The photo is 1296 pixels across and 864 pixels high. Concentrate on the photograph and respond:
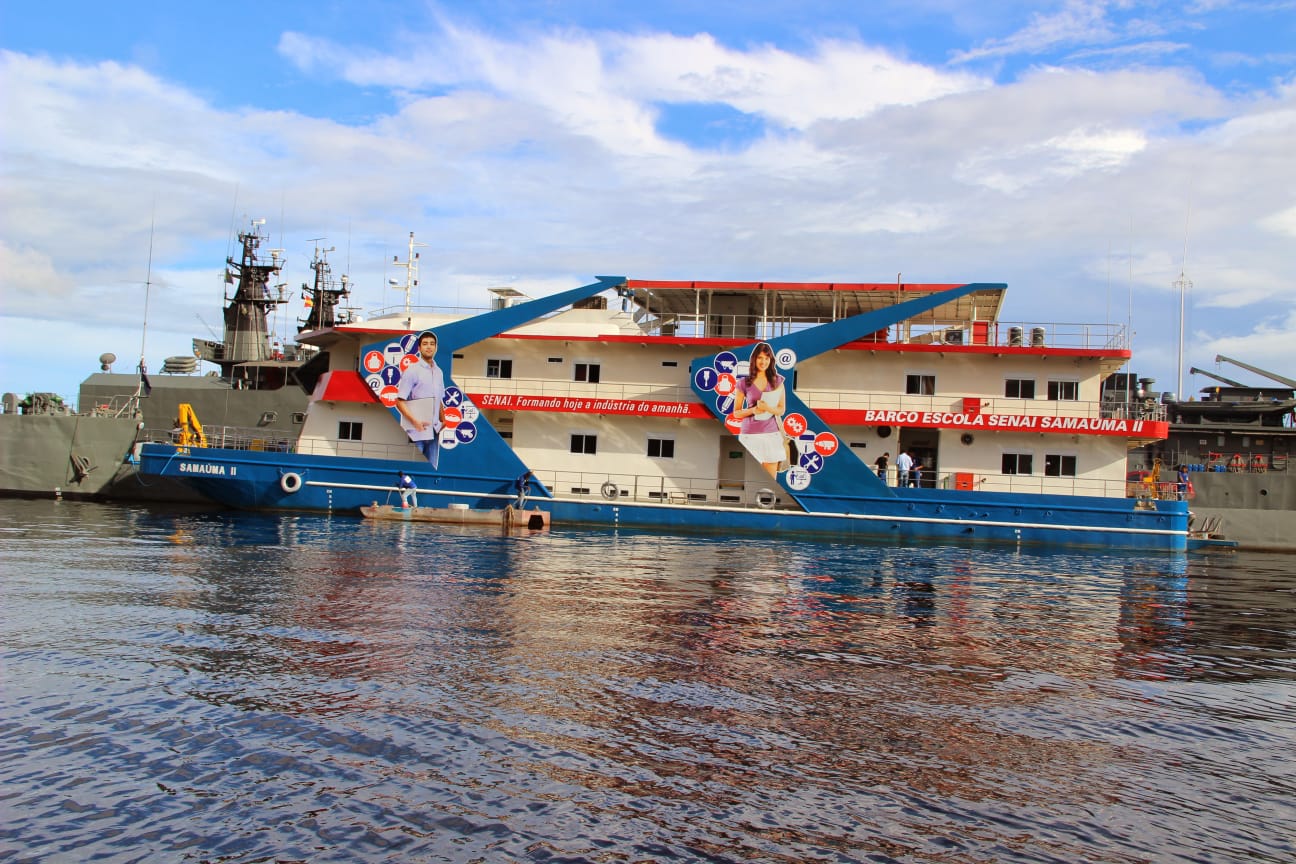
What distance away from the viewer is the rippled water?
507 centimetres

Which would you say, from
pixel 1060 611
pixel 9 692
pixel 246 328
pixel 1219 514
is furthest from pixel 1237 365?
pixel 9 692

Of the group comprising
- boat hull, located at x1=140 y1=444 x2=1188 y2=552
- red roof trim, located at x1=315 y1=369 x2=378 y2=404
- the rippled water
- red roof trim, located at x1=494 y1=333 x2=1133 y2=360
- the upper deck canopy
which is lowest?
the rippled water

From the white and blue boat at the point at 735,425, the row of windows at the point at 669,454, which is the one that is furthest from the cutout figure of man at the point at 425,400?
the row of windows at the point at 669,454

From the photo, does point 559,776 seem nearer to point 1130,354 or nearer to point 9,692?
point 9,692

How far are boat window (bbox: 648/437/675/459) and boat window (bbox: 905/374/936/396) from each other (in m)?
6.09

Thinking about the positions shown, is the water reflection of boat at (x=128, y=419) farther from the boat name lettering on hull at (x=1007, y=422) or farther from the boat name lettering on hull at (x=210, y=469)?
the boat name lettering on hull at (x=1007, y=422)

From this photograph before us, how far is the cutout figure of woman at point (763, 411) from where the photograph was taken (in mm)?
23234

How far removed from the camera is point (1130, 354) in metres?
23.3

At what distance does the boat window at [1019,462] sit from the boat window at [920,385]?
242 cm

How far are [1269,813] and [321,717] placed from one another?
592cm

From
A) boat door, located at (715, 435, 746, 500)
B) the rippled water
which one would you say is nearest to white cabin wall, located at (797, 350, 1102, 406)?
boat door, located at (715, 435, 746, 500)

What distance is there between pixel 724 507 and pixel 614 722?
54.3 feet

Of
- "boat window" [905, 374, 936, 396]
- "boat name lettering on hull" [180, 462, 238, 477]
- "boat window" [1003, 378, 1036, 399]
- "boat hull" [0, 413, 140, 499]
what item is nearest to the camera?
"boat name lettering on hull" [180, 462, 238, 477]

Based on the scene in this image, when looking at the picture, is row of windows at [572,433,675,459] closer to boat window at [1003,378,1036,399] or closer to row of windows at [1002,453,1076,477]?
boat window at [1003,378,1036,399]
